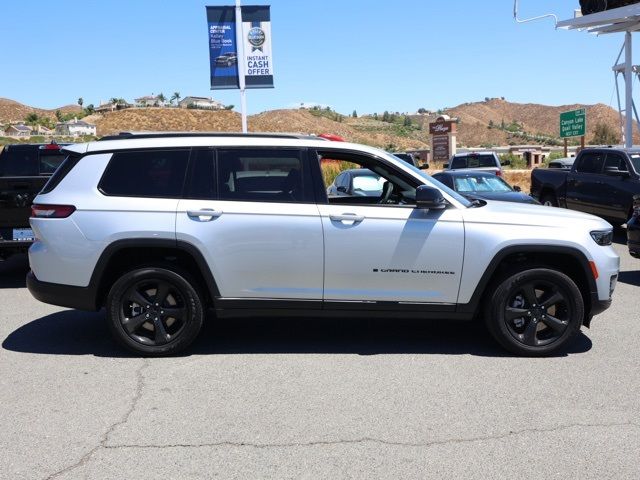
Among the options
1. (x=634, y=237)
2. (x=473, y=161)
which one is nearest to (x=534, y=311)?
(x=634, y=237)

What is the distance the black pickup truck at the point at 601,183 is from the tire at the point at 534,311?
759 cm

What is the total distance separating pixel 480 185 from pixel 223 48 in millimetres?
8156

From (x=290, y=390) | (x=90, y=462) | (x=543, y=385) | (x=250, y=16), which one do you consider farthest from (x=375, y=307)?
(x=250, y=16)

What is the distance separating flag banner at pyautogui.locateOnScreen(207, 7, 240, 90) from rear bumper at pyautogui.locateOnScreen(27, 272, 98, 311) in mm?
13048

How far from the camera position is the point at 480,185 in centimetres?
1430

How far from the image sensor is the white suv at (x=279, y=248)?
5.58m

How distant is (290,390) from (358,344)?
133 cm

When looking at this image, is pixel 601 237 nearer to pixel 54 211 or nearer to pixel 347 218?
pixel 347 218

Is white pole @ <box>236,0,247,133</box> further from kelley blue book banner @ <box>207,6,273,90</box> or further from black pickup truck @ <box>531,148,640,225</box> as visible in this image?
black pickup truck @ <box>531,148,640,225</box>

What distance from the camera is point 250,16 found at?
17516 millimetres

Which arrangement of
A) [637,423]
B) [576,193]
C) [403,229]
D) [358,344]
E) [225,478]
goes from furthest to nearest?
[576,193] → [358,344] → [403,229] → [637,423] → [225,478]

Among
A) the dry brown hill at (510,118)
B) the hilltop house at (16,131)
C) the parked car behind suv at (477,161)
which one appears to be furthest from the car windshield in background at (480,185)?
the dry brown hill at (510,118)

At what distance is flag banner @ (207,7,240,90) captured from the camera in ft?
57.4

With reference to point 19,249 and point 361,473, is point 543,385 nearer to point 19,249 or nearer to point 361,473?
point 361,473
